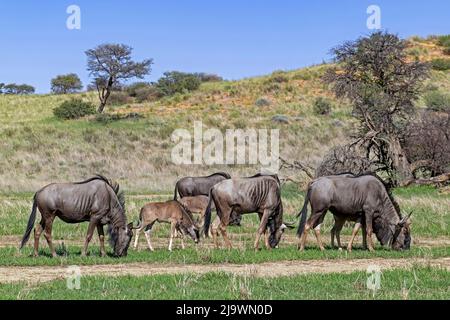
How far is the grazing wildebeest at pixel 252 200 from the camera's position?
51.4 ft

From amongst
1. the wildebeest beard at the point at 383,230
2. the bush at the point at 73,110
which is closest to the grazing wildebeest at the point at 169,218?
the wildebeest beard at the point at 383,230

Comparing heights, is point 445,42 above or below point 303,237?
above

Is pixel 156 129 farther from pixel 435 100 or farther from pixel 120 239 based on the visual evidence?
pixel 120 239

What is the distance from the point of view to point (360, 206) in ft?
51.7

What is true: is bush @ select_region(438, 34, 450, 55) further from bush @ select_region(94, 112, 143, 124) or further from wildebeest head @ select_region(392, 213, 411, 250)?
wildebeest head @ select_region(392, 213, 411, 250)

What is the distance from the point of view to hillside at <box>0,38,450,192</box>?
40.6m

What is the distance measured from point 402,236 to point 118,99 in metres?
59.8

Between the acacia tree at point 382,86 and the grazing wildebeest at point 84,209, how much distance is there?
1718cm

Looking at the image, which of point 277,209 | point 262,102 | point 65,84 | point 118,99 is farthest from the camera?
point 65,84

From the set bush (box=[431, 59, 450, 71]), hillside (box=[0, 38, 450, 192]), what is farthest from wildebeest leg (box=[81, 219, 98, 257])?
bush (box=[431, 59, 450, 71])

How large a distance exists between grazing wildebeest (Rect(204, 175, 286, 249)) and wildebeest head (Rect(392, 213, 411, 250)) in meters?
2.62

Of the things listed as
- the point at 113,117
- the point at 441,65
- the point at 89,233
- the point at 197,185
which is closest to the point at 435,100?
A: the point at 441,65

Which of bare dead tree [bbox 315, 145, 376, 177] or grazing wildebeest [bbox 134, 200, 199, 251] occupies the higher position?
bare dead tree [bbox 315, 145, 376, 177]

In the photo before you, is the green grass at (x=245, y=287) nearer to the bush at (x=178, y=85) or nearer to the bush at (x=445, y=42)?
the bush at (x=178, y=85)
